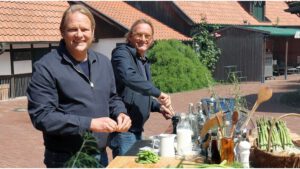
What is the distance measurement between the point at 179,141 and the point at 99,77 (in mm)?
738

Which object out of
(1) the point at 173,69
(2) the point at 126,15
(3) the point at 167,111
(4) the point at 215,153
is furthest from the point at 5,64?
(4) the point at 215,153

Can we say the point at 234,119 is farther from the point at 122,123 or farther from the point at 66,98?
the point at 66,98

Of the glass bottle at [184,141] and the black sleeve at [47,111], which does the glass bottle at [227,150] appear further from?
the black sleeve at [47,111]

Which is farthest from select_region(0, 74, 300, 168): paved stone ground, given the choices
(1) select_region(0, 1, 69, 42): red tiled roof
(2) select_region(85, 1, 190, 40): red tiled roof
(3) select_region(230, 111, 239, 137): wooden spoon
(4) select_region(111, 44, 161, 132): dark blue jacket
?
(2) select_region(85, 1, 190, 40): red tiled roof

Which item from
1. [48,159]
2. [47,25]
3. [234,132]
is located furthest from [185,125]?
[47,25]

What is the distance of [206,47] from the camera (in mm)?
21812

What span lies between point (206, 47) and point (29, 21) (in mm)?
8778

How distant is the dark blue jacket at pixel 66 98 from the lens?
8.23 ft

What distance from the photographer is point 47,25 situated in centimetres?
1700

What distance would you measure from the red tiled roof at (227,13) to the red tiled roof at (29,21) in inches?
347

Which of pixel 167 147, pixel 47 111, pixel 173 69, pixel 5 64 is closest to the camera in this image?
pixel 47 111

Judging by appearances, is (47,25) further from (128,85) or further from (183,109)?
(128,85)

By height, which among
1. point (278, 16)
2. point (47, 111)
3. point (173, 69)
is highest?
point (278, 16)

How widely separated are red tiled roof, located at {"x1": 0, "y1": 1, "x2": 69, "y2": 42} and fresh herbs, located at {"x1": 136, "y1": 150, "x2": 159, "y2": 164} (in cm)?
1272
